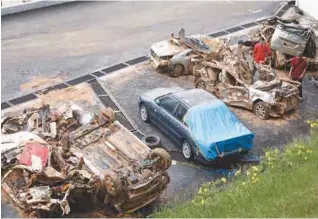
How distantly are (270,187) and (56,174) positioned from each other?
4.78m

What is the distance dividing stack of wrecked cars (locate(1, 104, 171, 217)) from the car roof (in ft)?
7.28

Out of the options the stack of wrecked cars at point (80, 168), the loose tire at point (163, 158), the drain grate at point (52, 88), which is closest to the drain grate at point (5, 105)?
the drain grate at point (52, 88)

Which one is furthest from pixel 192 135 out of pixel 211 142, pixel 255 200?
pixel 255 200

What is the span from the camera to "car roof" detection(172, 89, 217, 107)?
16266 millimetres

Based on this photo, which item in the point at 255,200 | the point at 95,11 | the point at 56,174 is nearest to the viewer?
the point at 255,200

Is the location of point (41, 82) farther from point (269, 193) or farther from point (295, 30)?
point (269, 193)

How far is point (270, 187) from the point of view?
39.6 ft

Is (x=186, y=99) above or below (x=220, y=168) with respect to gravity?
above

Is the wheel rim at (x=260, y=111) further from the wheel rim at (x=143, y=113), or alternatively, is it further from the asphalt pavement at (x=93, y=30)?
the asphalt pavement at (x=93, y=30)

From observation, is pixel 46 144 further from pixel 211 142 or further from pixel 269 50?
pixel 269 50

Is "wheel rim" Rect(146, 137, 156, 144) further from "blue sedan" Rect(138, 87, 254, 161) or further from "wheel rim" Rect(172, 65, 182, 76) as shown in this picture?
"wheel rim" Rect(172, 65, 182, 76)

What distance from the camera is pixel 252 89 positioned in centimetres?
1811

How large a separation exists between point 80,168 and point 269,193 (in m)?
4.41

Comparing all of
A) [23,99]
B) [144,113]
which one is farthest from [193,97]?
[23,99]
